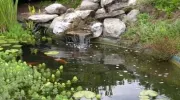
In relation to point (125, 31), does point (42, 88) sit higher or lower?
lower

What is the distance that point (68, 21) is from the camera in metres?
10.9

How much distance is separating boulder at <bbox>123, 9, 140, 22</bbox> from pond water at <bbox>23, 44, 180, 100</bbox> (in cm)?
117

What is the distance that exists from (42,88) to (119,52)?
11.0ft

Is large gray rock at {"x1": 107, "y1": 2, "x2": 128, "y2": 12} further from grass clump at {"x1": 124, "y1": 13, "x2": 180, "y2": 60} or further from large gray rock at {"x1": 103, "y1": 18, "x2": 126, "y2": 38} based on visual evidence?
grass clump at {"x1": 124, "y1": 13, "x2": 180, "y2": 60}

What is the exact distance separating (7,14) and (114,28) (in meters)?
3.19

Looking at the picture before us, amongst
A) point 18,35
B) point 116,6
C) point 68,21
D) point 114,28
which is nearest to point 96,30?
point 114,28

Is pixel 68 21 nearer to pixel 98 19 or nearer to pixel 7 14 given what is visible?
pixel 98 19

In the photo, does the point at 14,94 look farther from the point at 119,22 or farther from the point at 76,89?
the point at 119,22

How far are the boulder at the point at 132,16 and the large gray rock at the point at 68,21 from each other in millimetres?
1145

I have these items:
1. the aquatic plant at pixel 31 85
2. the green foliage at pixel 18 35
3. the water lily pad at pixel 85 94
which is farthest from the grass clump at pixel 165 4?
the water lily pad at pixel 85 94

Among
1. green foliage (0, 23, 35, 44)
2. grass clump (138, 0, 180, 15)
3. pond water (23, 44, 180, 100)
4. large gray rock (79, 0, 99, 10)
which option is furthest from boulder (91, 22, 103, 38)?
green foliage (0, 23, 35, 44)

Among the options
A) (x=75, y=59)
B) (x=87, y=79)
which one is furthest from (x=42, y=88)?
(x=75, y=59)

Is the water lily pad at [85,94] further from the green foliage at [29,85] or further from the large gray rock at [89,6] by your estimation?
the large gray rock at [89,6]

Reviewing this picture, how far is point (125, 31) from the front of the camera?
33.5 ft
